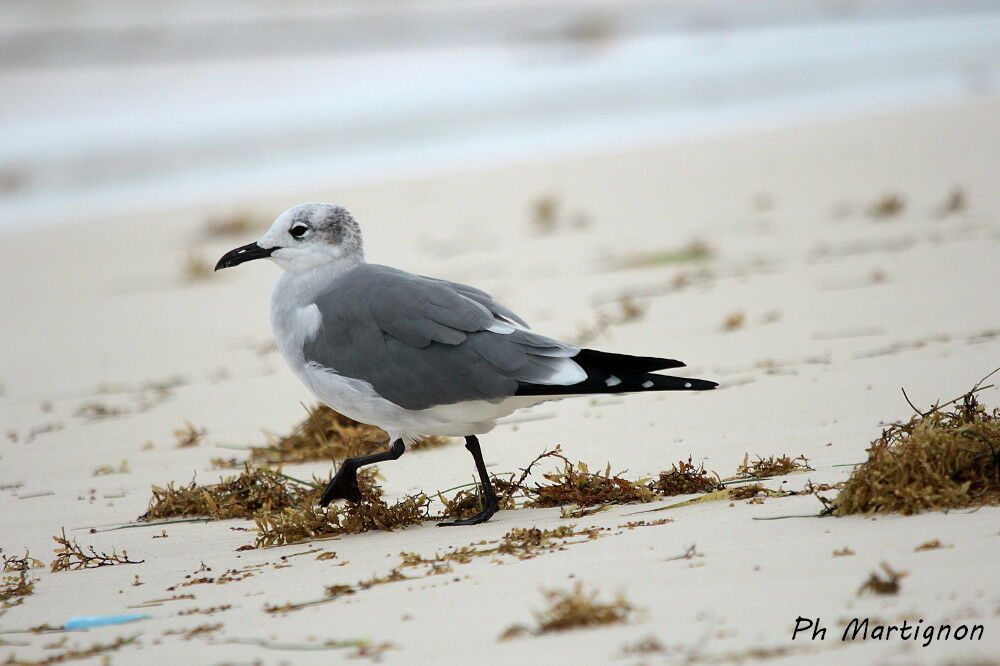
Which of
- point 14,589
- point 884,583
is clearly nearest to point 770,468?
point 884,583

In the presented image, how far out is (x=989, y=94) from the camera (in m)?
18.1

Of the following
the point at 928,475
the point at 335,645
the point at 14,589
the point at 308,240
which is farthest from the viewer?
the point at 308,240

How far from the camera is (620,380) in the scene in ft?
15.1

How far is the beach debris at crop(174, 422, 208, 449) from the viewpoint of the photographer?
6.72 meters

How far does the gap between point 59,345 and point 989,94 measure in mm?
13350

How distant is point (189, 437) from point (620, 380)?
308cm

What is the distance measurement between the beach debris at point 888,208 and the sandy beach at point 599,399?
0.03m

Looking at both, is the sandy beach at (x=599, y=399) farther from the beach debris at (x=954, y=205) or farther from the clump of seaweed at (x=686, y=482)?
the clump of seaweed at (x=686, y=482)

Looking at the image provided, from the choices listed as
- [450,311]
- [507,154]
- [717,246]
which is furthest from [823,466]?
[507,154]

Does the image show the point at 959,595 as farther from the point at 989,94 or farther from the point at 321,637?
the point at 989,94

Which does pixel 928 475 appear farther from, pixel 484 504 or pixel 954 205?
pixel 954 205

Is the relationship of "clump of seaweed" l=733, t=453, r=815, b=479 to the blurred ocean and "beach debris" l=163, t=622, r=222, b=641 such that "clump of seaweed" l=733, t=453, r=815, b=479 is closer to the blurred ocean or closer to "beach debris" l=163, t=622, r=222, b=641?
"beach debris" l=163, t=622, r=222, b=641

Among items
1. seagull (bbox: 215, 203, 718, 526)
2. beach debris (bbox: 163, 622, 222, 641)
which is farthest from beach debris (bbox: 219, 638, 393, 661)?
seagull (bbox: 215, 203, 718, 526)

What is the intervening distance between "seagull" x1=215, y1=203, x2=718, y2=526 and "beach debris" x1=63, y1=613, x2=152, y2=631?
1.18 m
